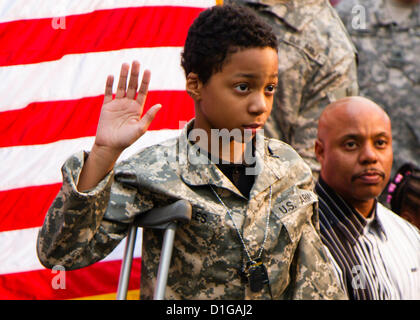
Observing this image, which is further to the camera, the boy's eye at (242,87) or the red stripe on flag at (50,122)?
the red stripe on flag at (50,122)

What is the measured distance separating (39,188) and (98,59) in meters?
0.78

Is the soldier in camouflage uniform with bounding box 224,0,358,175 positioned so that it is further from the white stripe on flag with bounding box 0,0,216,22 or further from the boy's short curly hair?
the boy's short curly hair

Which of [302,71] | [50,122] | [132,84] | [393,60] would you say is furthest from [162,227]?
[393,60]

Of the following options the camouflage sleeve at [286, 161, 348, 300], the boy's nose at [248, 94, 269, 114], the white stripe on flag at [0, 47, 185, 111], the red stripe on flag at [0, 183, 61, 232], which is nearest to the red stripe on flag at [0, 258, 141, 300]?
the red stripe on flag at [0, 183, 61, 232]

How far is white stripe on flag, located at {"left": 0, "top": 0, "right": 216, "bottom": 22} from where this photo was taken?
3881 mm

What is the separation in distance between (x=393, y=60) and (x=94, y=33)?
2.65m

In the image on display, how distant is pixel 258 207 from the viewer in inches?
110

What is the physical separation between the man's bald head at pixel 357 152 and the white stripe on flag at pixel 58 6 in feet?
4.13

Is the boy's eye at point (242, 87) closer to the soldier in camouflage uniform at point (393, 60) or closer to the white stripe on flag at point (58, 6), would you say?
the white stripe on flag at point (58, 6)

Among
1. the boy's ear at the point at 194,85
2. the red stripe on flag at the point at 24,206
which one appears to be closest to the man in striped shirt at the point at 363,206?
the boy's ear at the point at 194,85

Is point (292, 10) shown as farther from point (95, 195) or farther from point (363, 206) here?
point (95, 195)

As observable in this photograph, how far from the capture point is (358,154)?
3.38m

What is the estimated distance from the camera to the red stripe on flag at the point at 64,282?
3.68 m
